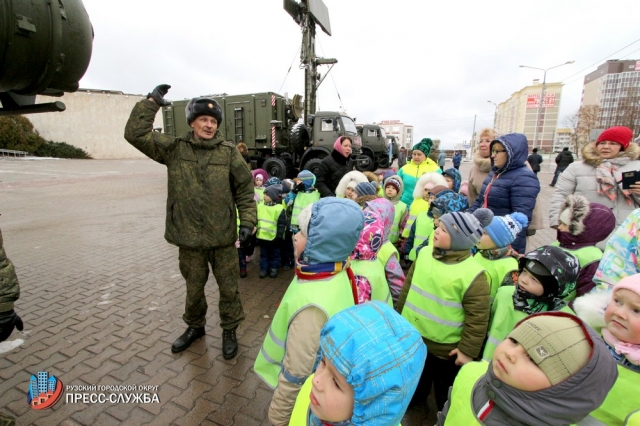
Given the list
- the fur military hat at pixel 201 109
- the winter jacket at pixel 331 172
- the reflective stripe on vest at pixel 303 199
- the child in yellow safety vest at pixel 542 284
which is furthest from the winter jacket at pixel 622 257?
the reflective stripe on vest at pixel 303 199

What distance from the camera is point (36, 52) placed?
4.88 feet

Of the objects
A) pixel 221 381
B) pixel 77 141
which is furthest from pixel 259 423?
pixel 77 141

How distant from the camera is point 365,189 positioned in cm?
375

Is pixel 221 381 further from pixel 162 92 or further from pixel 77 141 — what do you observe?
pixel 77 141

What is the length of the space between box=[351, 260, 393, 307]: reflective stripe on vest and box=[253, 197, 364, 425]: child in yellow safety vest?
0.41 metres

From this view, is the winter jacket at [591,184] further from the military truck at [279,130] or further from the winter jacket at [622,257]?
the military truck at [279,130]

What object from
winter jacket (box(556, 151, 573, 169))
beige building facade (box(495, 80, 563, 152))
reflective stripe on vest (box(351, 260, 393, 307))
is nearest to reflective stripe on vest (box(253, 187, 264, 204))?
reflective stripe on vest (box(351, 260, 393, 307))

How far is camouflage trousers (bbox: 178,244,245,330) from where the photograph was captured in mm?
2797

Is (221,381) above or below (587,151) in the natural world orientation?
below

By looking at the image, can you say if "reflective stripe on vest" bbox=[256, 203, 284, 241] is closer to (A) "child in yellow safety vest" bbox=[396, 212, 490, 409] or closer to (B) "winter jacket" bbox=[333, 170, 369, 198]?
(B) "winter jacket" bbox=[333, 170, 369, 198]

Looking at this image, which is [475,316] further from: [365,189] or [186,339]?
[186,339]

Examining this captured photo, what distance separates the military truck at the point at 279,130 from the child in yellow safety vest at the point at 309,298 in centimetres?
1087

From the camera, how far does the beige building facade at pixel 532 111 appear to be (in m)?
70.4

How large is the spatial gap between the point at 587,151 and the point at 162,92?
13.1 feet
